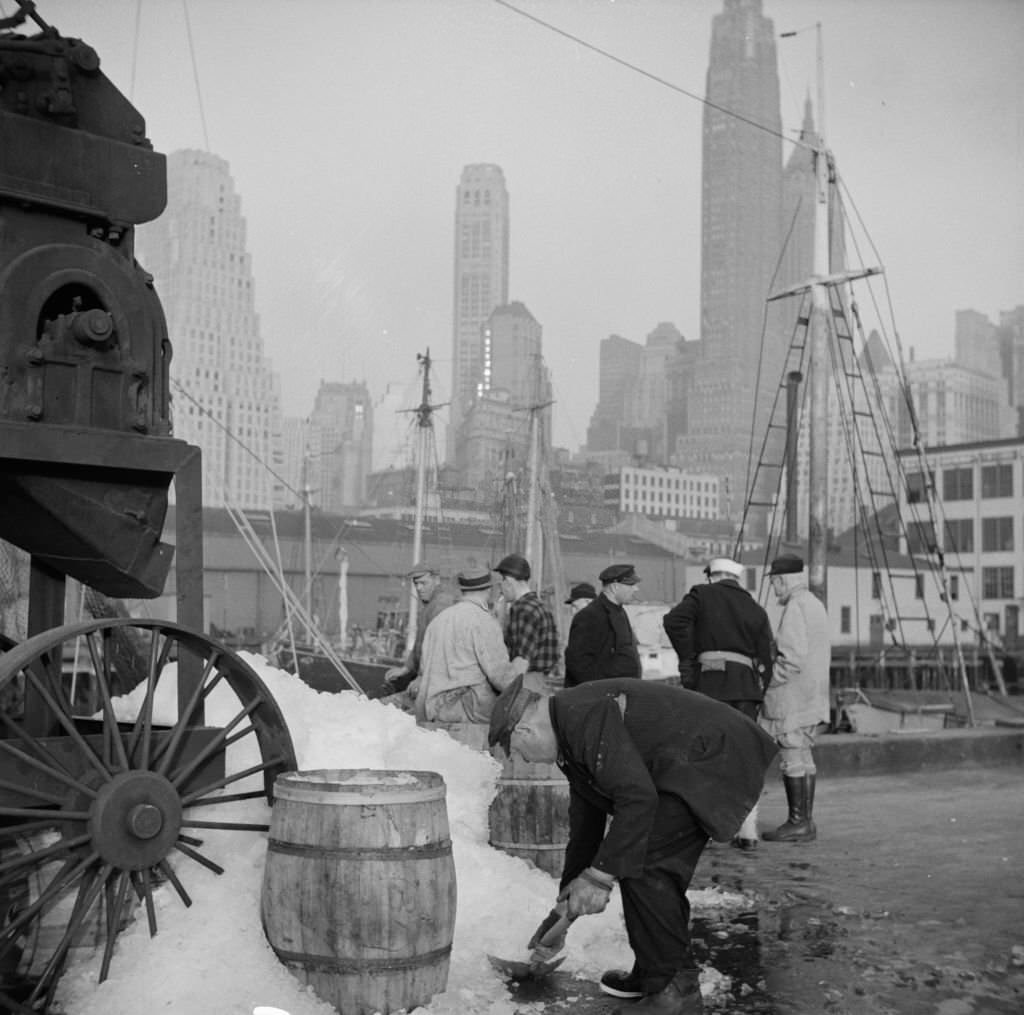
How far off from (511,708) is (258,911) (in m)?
1.46

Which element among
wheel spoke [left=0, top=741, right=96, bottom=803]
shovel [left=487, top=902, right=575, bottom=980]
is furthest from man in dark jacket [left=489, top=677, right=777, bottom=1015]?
wheel spoke [left=0, top=741, right=96, bottom=803]

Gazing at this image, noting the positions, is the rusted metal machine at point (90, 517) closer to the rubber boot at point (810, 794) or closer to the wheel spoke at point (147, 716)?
the wheel spoke at point (147, 716)

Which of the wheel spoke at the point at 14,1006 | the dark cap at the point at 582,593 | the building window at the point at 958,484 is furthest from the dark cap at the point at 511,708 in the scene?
the building window at the point at 958,484

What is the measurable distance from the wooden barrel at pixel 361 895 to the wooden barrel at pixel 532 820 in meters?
1.82

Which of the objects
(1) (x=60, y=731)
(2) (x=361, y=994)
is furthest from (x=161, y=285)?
(2) (x=361, y=994)

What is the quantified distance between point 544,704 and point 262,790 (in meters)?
1.30

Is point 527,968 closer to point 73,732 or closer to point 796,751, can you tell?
point 73,732

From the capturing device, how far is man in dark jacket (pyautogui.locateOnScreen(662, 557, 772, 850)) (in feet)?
28.1

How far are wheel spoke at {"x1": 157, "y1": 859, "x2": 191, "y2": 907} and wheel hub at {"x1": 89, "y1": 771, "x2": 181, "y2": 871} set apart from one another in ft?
0.18

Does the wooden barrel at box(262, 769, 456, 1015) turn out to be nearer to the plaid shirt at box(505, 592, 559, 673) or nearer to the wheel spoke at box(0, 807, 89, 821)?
the wheel spoke at box(0, 807, 89, 821)

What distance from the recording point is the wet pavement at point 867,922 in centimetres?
528

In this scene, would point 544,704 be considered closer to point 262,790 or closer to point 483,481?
Result: point 262,790

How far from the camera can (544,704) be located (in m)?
5.95

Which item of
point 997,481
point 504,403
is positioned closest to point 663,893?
point 504,403
